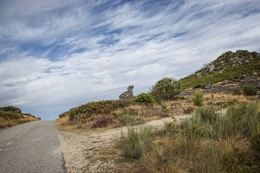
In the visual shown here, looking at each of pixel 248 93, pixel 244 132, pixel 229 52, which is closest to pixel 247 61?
pixel 229 52

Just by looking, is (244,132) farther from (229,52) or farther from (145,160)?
(229,52)

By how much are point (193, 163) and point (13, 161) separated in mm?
5186

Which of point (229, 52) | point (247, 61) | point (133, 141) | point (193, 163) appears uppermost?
point (229, 52)

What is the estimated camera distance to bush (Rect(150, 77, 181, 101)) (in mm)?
29406

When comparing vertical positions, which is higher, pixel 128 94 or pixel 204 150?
pixel 128 94

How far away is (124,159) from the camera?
4.64 m

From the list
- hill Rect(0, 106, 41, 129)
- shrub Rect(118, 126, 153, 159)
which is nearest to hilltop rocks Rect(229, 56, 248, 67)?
hill Rect(0, 106, 41, 129)

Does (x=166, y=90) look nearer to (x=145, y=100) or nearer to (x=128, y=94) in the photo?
(x=128, y=94)

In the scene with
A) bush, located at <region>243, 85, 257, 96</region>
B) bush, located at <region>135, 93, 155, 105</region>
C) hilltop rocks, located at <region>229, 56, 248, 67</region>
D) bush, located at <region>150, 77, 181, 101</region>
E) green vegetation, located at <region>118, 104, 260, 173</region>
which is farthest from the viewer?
hilltop rocks, located at <region>229, 56, 248, 67</region>

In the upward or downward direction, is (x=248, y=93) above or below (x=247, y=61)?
below

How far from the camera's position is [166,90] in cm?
2989

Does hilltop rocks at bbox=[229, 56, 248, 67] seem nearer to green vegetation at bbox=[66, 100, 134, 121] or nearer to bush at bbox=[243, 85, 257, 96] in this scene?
bush at bbox=[243, 85, 257, 96]

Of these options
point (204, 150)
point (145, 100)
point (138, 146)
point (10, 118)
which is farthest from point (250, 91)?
point (10, 118)

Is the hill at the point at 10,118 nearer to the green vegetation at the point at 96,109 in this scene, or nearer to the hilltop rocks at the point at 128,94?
the green vegetation at the point at 96,109
